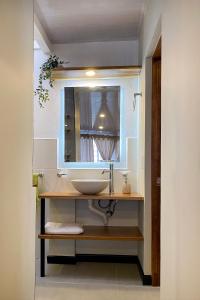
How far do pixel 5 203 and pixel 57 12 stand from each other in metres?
2.24

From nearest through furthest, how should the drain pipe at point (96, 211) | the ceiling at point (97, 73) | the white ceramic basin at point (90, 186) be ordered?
the white ceramic basin at point (90, 186), the ceiling at point (97, 73), the drain pipe at point (96, 211)

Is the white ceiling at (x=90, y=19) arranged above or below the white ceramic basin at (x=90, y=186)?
above

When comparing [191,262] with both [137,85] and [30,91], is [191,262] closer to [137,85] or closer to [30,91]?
[30,91]

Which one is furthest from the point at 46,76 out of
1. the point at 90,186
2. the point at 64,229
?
the point at 64,229

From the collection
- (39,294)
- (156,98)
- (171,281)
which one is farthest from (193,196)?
(39,294)

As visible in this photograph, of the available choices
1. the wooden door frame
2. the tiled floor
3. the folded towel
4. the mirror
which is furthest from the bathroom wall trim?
the mirror

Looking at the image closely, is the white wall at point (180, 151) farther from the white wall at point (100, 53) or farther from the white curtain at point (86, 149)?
the white curtain at point (86, 149)

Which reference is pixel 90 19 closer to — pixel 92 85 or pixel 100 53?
pixel 100 53

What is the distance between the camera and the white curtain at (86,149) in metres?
3.73

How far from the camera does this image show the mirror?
146 inches

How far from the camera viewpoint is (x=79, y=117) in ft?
12.4

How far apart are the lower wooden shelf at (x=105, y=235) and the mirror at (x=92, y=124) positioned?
0.88 metres

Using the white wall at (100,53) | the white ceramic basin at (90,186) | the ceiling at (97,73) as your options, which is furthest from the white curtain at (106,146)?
the white wall at (100,53)

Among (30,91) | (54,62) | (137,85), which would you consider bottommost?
(30,91)
